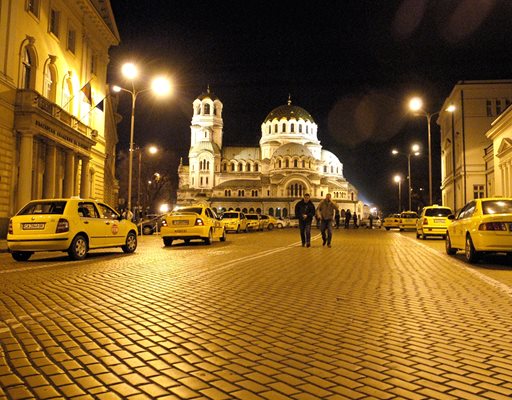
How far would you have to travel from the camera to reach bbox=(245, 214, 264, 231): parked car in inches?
1524

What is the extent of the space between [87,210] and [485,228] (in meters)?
10.5

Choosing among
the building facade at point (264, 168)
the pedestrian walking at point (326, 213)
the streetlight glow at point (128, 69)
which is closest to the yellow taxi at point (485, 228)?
the pedestrian walking at point (326, 213)

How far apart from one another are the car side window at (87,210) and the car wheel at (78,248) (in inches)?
27.4

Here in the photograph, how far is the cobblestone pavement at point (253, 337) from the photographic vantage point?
340 centimetres

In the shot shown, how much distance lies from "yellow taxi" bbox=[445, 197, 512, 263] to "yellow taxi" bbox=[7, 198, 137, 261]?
33.0ft

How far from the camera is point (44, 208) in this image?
13016 mm

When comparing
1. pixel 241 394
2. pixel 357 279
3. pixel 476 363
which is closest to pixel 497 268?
pixel 357 279

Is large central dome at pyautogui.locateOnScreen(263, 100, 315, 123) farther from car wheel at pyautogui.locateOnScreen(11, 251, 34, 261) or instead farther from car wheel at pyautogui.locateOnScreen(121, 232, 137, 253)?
car wheel at pyautogui.locateOnScreen(11, 251, 34, 261)

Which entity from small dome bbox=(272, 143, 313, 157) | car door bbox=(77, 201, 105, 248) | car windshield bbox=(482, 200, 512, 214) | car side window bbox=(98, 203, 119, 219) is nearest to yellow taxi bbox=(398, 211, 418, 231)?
car windshield bbox=(482, 200, 512, 214)

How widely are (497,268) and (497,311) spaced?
18.4ft

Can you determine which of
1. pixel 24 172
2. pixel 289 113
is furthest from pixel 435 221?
pixel 289 113

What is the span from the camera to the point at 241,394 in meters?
3.24

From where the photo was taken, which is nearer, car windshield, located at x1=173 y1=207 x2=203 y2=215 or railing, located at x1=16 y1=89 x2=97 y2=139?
car windshield, located at x1=173 y1=207 x2=203 y2=215

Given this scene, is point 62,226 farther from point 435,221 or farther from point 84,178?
point 84,178
